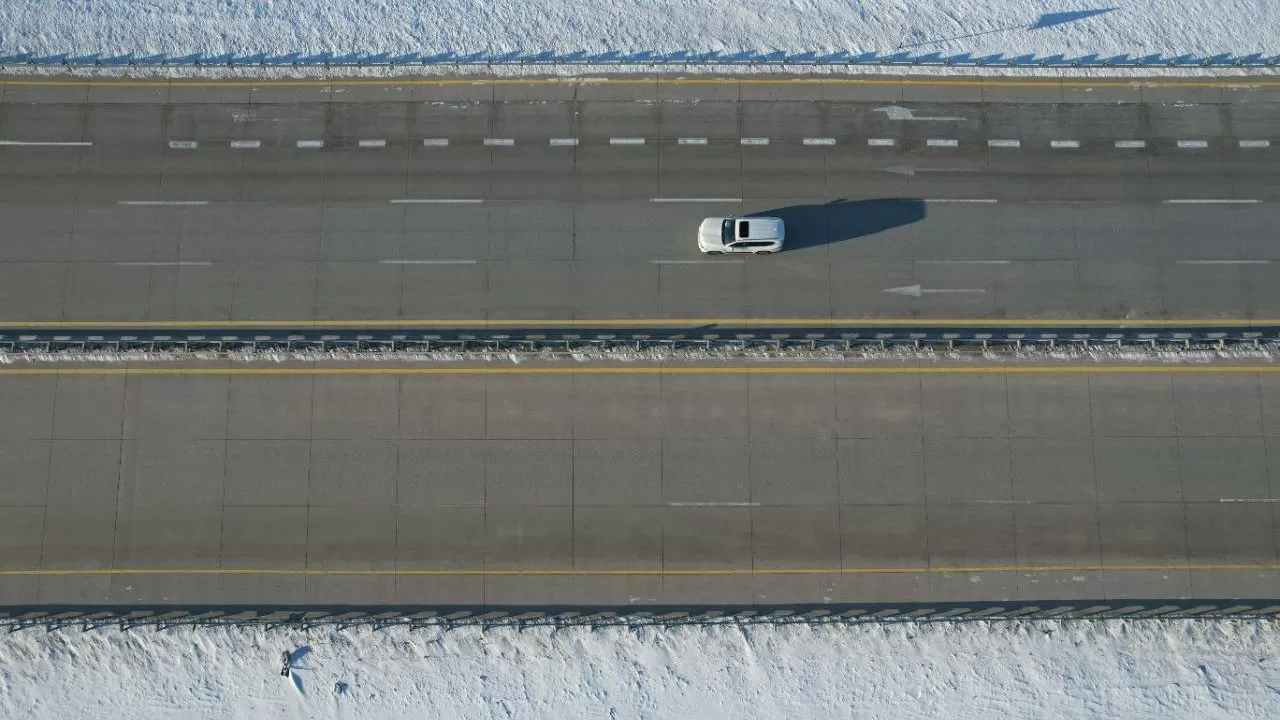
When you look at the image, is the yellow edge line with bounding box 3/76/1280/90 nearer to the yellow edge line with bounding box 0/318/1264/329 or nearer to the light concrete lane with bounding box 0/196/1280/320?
the light concrete lane with bounding box 0/196/1280/320

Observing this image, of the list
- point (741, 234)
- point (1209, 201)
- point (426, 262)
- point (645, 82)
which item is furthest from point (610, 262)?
point (1209, 201)

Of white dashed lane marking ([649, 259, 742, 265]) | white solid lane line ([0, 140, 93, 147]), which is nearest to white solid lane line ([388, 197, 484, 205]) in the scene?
white dashed lane marking ([649, 259, 742, 265])

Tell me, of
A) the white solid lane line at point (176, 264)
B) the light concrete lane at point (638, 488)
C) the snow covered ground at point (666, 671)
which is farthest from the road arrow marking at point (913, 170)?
the white solid lane line at point (176, 264)

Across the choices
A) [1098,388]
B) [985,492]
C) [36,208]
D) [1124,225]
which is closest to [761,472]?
[985,492]

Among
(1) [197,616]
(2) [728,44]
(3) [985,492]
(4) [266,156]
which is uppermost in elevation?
(2) [728,44]

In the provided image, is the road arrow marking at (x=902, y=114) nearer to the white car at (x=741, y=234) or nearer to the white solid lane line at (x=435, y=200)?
the white car at (x=741, y=234)

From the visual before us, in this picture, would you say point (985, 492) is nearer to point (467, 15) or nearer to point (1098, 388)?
point (1098, 388)

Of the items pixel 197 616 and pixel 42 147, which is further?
pixel 42 147
